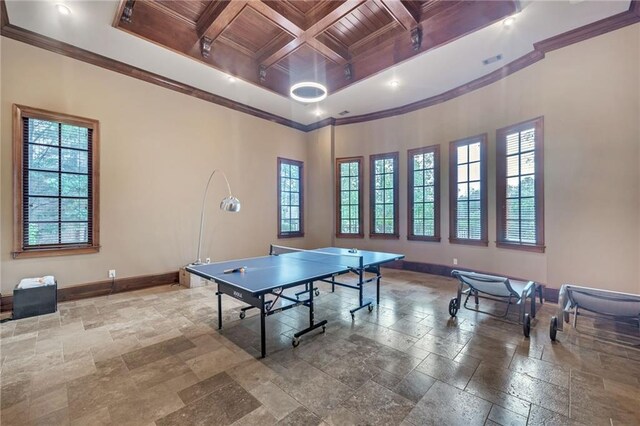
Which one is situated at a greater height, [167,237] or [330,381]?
[167,237]

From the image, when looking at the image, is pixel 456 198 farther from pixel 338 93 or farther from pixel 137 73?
pixel 137 73

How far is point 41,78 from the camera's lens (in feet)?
12.5

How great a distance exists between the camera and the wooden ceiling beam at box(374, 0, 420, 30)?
326cm

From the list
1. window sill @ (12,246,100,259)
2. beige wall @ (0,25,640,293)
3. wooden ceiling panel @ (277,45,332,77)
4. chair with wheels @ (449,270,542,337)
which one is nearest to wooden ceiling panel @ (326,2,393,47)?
wooden ceiling panel @ (277,45,332,77)

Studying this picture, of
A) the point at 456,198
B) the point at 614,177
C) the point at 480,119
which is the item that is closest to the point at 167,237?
the point at 456,198

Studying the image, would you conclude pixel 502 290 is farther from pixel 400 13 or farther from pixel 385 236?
pixel 400 13

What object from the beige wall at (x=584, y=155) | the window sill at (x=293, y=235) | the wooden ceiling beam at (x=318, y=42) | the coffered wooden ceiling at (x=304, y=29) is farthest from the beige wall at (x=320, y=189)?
the beige wall at (x=584, y=155)

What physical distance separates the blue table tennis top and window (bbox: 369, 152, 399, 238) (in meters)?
2.36

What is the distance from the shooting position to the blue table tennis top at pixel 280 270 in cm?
248

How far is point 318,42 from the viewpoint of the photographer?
4000mm

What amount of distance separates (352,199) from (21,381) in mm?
5881

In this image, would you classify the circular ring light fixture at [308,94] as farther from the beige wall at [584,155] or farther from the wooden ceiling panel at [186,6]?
the beige wall at [584,155]

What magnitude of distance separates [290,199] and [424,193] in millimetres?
3255

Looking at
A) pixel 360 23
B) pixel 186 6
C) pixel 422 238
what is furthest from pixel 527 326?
pixel 186 6
